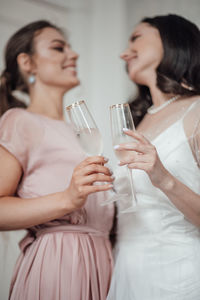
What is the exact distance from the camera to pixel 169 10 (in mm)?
1939

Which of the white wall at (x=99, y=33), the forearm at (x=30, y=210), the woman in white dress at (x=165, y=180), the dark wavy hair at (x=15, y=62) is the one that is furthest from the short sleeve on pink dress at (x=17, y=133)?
the white wall at (x=99, y=33)

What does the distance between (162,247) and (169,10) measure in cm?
149

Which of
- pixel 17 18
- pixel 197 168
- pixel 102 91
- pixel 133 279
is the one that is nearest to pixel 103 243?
pixel 133 279

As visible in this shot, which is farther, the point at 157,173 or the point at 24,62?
the point at 24,62

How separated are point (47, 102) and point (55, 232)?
23.1 inches

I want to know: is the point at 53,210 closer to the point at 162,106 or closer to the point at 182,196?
the point at 182,196

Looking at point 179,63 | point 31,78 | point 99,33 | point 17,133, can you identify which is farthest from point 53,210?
point 99,33

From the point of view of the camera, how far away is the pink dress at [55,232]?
1.05 metres

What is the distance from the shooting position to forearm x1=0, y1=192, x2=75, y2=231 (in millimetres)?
1006

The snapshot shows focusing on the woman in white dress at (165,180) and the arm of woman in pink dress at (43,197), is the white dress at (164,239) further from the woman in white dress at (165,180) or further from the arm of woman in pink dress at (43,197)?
the arm of woman in pink dress at (43,197)

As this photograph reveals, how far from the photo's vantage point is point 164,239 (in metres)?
1.08

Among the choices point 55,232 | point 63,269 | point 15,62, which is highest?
point 15,62

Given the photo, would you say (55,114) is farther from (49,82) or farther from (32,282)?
(32,282)

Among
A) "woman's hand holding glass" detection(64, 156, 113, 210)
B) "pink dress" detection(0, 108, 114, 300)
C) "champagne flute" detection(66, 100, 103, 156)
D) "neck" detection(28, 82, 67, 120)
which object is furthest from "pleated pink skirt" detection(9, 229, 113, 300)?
"neck" detection(28, 82, 67, 120)
